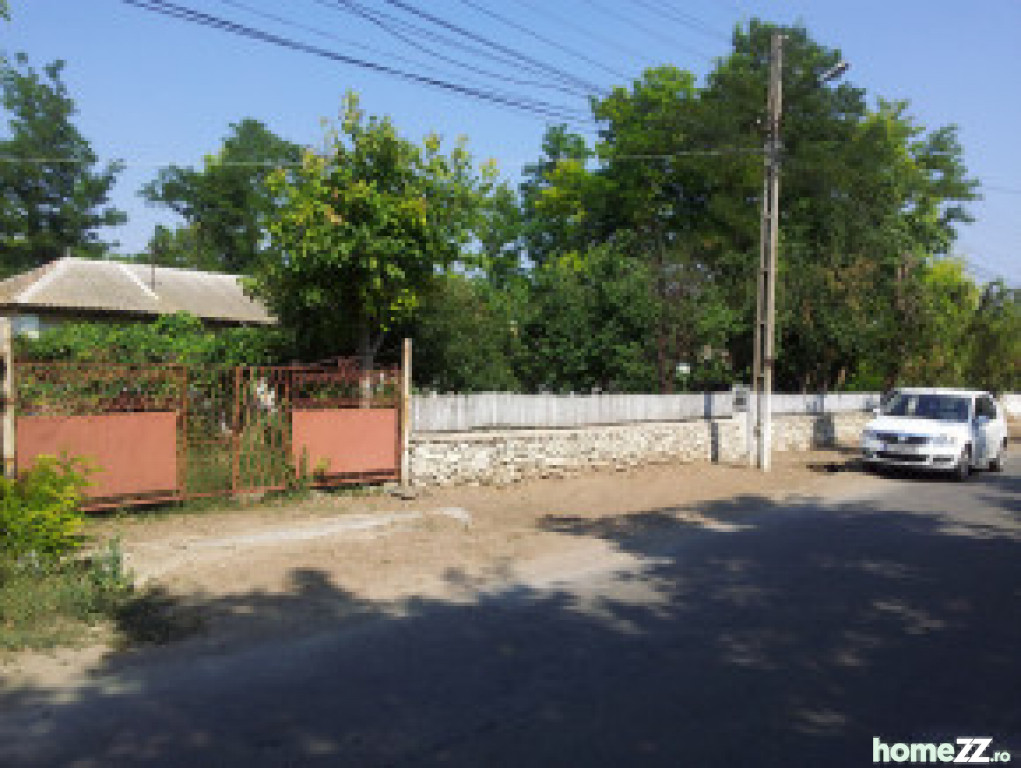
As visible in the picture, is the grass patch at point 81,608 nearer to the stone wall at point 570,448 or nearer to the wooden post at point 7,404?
the wooden post at point 7,404

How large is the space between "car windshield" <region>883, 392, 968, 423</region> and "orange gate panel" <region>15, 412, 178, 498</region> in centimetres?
1515

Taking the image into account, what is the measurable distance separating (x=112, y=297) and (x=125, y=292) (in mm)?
695

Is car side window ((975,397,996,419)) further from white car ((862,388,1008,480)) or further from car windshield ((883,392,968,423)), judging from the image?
car windshield ((883,392,968,423))

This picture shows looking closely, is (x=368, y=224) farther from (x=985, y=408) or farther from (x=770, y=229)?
(x=985, y=408)

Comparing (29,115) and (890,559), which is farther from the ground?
(29,115)

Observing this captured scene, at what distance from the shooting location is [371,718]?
4.79 meters

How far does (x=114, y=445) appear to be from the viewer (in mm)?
9578

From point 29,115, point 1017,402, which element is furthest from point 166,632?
point 1017,402

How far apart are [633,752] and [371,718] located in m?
1.54

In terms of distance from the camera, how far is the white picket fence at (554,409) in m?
13.3

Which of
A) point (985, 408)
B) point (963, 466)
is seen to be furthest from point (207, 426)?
point (985, 408)

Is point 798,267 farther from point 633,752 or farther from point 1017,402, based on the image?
point 1017,402

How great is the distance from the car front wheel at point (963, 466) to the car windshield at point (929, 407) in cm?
78

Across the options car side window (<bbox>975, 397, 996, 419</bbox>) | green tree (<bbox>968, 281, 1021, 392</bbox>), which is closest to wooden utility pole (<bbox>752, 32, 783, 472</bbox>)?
car side window (<bbox>975, 397, 996, 419</bbox>)
